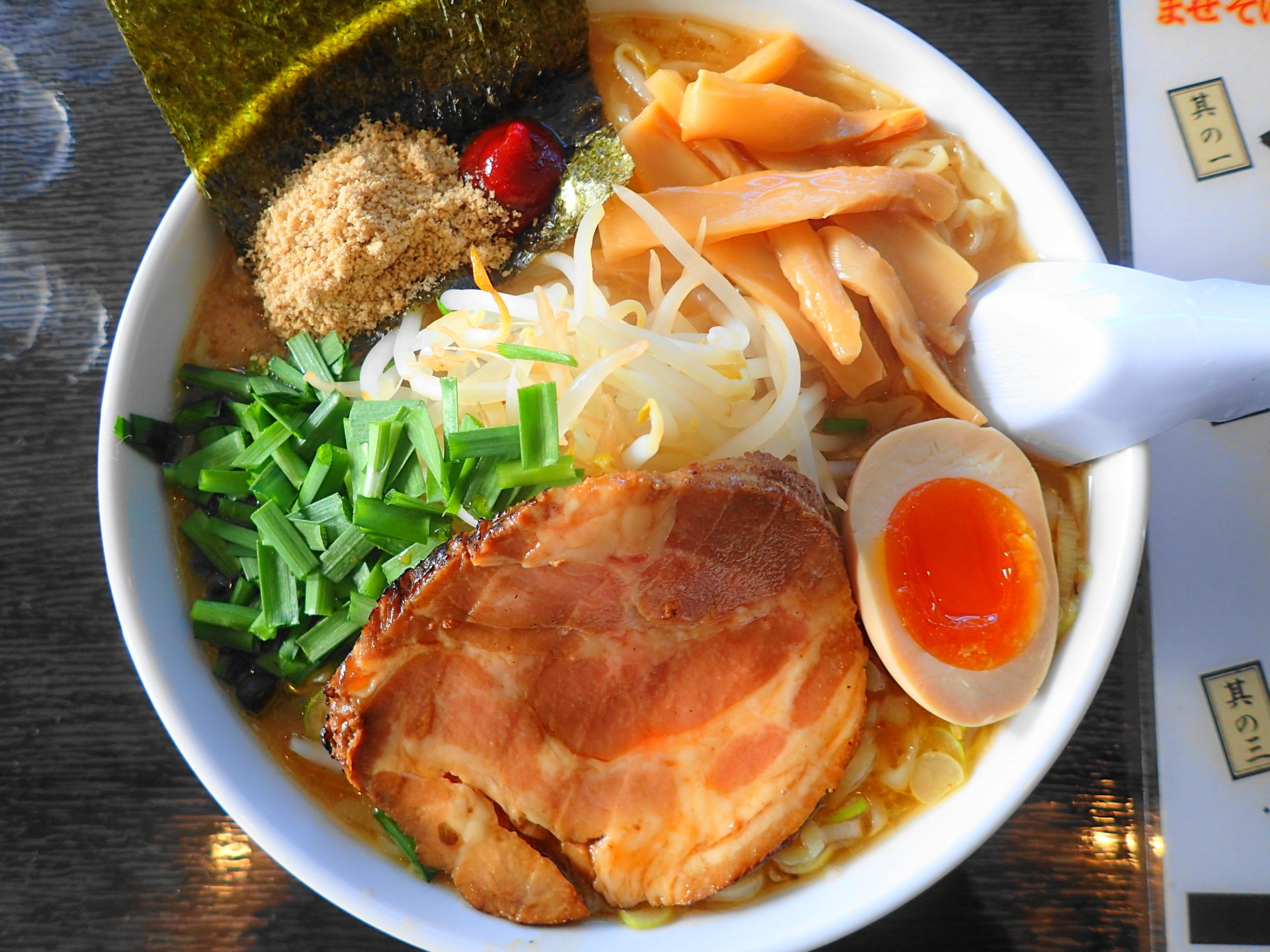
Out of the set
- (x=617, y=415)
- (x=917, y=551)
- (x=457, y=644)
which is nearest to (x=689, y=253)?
(x=617, y=415)

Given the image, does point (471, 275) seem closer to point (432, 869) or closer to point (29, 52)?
point (432, 869)

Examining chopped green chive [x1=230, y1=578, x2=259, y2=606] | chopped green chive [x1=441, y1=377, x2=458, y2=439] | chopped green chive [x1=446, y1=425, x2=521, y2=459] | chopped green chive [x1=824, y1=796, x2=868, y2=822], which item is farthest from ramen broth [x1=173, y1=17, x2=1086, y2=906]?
chopped green chive [x1=446, y1=425, x2=521, y2=459]

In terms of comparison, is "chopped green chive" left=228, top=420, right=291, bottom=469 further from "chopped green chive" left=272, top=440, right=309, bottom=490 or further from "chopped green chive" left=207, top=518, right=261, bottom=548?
"chopped green chive" left=207, top=518, right=261, bottom=548

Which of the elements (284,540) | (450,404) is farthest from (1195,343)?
(284,540)

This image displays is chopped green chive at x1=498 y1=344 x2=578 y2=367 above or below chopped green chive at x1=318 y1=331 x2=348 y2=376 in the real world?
below

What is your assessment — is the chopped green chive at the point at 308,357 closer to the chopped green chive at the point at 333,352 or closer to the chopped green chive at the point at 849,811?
the chopped green chive at the point at 333,352

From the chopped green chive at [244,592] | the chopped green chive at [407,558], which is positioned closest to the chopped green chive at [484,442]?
the chopped green chive at [407,558]

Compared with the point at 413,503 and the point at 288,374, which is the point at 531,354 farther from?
the point at 288,374
